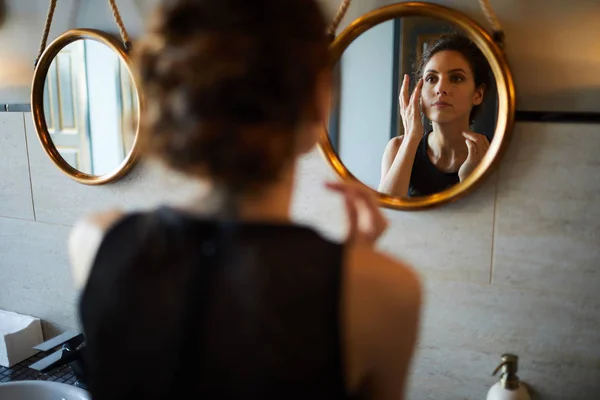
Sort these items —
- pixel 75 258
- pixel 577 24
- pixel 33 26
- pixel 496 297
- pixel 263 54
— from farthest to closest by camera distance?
A: pixel 33 26
pixel 496 297
pixel 577 24
pixel 75 258
pixel 263 54

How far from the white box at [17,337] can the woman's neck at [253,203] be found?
110cm

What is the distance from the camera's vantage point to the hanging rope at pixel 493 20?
805mm

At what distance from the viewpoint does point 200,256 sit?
463 mm

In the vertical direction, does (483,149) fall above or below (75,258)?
above

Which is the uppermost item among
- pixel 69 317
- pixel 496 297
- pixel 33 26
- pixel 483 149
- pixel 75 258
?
pixel 33 26

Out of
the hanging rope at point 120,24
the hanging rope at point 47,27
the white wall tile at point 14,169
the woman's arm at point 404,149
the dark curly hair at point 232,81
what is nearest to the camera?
the dark curly hair at point 232,81

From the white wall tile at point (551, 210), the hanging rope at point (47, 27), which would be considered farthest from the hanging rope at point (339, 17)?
the hanging rope at point (47, 27)

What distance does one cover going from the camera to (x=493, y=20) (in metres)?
0.80

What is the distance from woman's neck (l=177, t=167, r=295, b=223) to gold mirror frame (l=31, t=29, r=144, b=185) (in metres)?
0.71

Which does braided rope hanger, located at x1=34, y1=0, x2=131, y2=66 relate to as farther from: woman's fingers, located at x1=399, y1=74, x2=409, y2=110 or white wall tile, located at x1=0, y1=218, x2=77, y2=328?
woman's fingers, located at x1=399, y1=74, x2=409, y2=110

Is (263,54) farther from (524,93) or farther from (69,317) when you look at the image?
(69,317)

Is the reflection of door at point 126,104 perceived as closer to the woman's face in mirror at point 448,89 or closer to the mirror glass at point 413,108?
the mirror glass at point 413,108

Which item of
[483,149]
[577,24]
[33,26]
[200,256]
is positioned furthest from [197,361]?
[33,26]

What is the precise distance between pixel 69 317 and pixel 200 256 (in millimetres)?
1126
